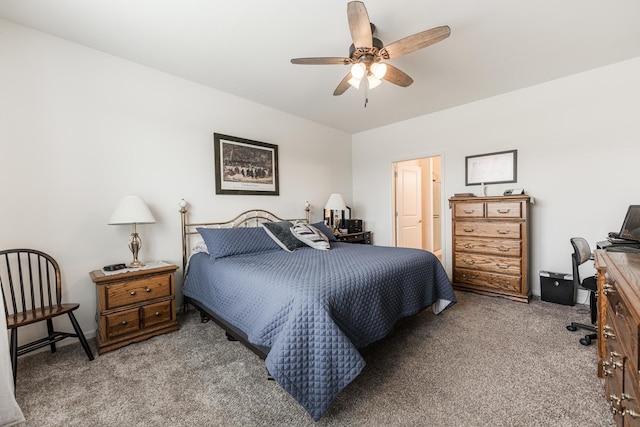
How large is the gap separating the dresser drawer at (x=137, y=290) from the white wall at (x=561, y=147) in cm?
379

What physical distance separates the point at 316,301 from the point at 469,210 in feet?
9.41

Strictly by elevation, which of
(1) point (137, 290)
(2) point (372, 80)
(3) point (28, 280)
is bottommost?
(1) point (137, 290)

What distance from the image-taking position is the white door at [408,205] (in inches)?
191

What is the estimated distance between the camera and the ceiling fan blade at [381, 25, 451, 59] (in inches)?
68.3

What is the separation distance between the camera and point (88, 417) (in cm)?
147

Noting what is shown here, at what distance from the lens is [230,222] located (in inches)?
134

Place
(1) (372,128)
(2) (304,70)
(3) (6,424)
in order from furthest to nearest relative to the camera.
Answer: (1) (372,128), (2) (304,70), (3) (6,424)

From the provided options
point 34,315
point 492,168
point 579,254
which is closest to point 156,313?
point 34,315

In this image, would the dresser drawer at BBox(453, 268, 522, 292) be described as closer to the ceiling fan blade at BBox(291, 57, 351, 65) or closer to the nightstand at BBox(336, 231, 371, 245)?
the nightstand at BBox(336, 231, 371, 245)

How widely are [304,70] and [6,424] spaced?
10.8ft

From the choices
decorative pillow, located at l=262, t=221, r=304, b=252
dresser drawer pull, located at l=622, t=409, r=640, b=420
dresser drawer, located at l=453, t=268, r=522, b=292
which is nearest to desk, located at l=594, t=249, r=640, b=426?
dresser drawer pull, located at l=622, t=409, r=640, b=420

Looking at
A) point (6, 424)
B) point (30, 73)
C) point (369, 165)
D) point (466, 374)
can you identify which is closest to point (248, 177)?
point (30, 73)

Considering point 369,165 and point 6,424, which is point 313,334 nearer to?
point 6,424

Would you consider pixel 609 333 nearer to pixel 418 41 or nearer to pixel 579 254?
pixel 579 254
